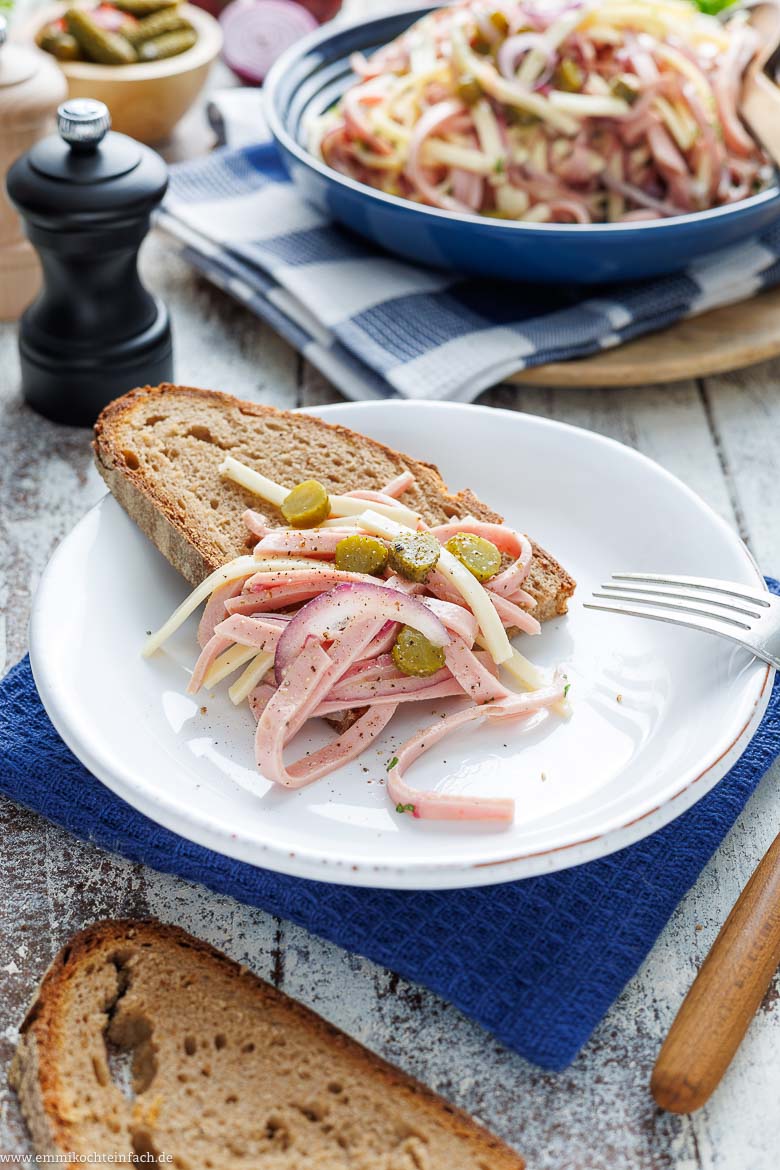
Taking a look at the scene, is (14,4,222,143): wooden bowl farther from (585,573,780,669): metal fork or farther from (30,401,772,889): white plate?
(585,573,780,669): metal fork

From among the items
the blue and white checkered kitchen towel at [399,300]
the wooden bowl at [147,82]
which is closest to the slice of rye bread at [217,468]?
the blue and white checkered kitchen towel at [399,300]

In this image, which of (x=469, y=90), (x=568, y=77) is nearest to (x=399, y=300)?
(x=469, y=90)

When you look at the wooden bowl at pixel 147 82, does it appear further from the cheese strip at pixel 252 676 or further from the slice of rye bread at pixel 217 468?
the cheese strip at pixel 252 676

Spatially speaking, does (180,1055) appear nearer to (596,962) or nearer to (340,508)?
(596,962)

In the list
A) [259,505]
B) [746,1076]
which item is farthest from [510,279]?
[746,1076]

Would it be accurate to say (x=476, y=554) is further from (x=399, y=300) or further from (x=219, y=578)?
(x=399, y=300)

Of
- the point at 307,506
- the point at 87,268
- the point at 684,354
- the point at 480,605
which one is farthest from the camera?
the point at 684,354
